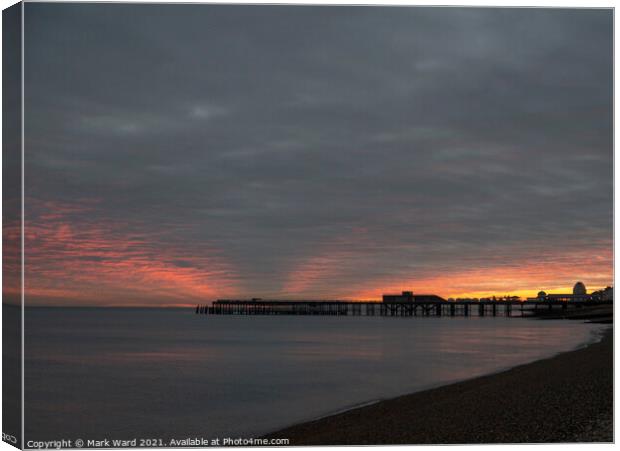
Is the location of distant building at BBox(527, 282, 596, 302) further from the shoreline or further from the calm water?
the shoreline

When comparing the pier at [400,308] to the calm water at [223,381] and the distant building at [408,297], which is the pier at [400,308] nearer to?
the distant building at [408,297]

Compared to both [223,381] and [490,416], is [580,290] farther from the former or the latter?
[490,416]

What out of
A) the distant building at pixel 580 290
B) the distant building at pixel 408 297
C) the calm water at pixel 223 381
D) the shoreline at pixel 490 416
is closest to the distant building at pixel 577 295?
the distant building at pixel 580 290

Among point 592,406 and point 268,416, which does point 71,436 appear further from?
point 592,406

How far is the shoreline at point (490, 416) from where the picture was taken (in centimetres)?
933

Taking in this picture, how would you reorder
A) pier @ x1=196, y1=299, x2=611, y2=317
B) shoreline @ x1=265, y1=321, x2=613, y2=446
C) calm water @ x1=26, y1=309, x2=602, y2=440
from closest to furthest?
shoreline @ x1=265, y1=321, x2=613, y2=446 < calm water @ x1=26, y1=309, x2=602, y2=440 < pier @ x1=196, y1=299, x2=611, y2=317

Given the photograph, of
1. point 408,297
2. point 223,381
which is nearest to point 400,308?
point 408,297

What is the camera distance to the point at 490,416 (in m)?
10.6

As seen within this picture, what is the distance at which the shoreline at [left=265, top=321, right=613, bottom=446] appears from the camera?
933cm

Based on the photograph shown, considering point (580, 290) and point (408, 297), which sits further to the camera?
point (580, 290)

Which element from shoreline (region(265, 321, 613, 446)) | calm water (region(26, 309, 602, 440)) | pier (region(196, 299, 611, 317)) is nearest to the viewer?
shoreline (region(265, 321, 613, 446))

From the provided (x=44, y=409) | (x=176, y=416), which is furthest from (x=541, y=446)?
(x=44, y=409)

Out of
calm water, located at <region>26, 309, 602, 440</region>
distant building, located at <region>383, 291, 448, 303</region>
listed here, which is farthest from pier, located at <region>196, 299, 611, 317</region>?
calm water, located at <region>26, 309, 602, 440</region>

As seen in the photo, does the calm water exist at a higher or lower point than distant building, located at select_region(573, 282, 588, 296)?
lower
